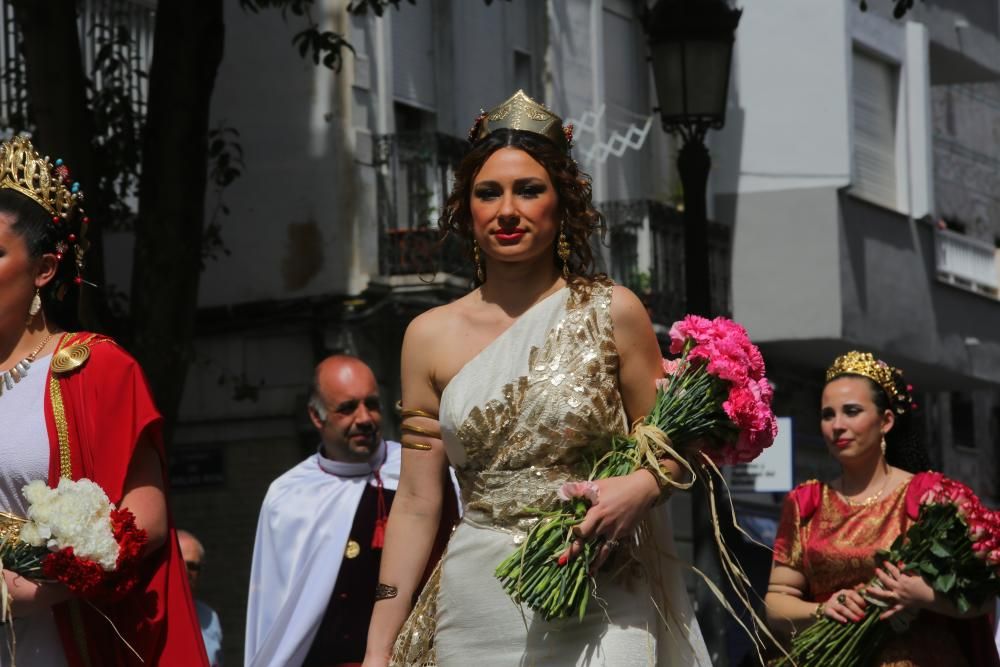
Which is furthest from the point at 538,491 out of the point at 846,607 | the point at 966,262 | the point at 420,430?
the point at 966,262

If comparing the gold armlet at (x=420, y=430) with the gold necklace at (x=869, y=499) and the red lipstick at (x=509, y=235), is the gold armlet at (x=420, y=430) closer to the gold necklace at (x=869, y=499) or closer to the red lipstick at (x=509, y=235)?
the red lipstick at (x=509, y=235)

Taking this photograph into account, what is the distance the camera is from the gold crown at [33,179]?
20.7ft

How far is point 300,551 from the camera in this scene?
9.76 meters

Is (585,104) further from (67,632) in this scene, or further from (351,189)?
(67,632)

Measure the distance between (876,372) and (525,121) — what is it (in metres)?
3.51

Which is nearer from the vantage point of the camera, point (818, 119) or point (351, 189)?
point (351, 189)

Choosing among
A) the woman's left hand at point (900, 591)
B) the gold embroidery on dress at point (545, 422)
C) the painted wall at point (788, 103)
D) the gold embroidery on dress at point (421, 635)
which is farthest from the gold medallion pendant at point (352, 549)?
the painted wall at point (788, 103)

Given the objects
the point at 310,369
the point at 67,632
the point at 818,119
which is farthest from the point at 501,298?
the point at 818,119

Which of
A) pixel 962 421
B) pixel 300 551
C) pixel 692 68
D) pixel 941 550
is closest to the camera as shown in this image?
pixel 941 550

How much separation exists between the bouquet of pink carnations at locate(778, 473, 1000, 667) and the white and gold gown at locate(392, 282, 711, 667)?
2445 mm

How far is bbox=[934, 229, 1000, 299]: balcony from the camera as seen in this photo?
28.9 meters

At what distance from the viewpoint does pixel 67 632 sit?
6066 millimetres

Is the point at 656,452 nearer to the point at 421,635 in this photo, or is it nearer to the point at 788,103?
the point at 421,635

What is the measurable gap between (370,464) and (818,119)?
1735 centimetres
